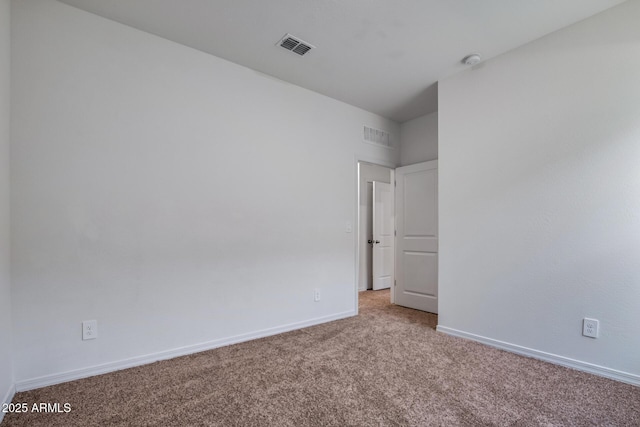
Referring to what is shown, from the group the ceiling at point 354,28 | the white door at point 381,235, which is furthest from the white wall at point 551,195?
the white door at point 381,235

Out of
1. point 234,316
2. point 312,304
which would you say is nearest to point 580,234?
point 312,304

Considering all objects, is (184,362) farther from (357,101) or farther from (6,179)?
(357,101)

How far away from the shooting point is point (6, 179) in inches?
69.9

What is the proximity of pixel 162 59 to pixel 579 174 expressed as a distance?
3.37m

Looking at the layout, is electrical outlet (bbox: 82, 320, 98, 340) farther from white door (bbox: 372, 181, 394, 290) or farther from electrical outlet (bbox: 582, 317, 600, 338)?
white door (bbox: 372, 181, 394, 290)

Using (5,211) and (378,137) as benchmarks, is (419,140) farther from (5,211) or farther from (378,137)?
(5,211)

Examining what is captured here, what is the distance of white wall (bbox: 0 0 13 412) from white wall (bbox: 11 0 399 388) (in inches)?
2.3

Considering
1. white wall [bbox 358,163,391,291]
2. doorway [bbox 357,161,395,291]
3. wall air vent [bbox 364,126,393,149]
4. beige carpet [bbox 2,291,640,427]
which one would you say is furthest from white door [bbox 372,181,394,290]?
beige carpet [bbox 2,291,640,427]

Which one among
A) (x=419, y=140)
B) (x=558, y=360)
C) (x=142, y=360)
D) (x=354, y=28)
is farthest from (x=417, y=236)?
(x=142, y=360)

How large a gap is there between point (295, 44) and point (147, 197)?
1731mm

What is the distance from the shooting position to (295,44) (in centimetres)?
244

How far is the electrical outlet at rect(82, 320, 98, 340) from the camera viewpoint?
201 cm

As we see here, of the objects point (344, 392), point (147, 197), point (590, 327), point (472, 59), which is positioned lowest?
point (344, 392)

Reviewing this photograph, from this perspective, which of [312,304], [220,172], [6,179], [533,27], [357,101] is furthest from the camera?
[357,101]
